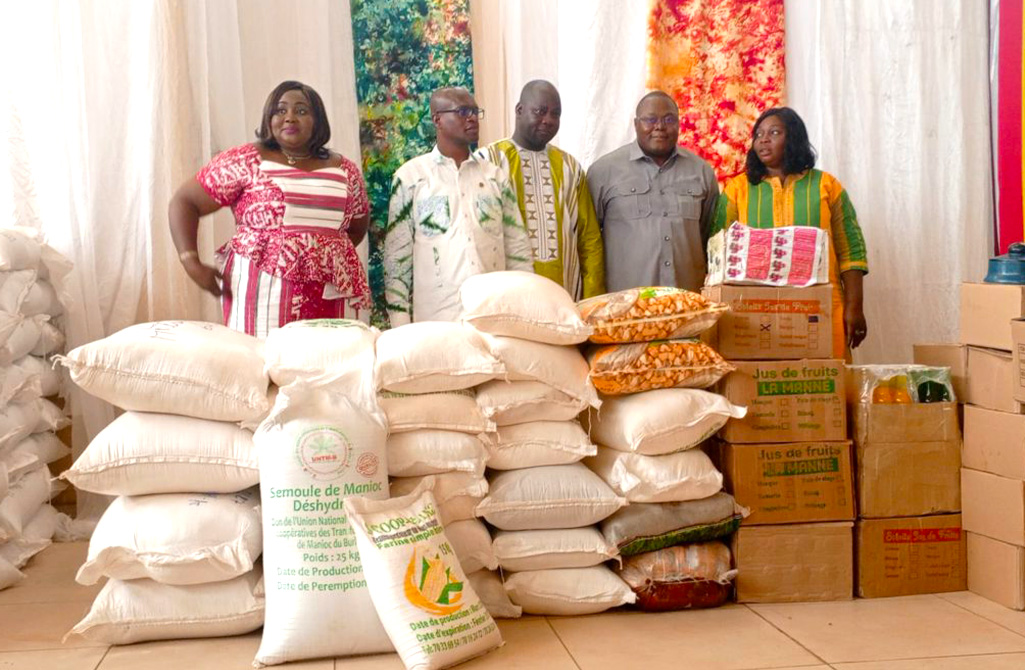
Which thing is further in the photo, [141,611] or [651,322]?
[651,322]

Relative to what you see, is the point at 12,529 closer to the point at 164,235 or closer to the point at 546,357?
the point at 164,235

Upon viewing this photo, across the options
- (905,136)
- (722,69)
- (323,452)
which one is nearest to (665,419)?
(323,452)

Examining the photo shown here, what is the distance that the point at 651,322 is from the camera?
288 centimetres

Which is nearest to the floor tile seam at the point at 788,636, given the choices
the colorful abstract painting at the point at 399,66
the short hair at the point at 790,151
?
the short hair at the point at 790,151

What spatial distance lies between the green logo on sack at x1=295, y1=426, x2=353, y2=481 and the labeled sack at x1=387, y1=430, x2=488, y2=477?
A: 0.20 meters

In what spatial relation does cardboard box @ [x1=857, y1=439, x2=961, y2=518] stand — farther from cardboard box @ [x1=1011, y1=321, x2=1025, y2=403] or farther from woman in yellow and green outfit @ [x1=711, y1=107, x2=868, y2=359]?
woman in yellow and green outfit @ [x1=711, y1=107, x2=868, y2=359]

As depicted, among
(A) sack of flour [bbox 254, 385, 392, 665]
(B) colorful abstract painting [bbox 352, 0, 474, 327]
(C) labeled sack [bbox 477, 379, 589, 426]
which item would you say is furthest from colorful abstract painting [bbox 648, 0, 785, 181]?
(A) sack of flour [bbox 254, 385, 392, 665]

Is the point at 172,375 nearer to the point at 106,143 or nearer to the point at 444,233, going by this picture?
the point at 444,233

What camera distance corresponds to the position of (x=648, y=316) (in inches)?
113

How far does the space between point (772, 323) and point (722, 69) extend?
59.5 inches

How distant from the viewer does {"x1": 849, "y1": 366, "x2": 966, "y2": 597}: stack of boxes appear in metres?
3.01

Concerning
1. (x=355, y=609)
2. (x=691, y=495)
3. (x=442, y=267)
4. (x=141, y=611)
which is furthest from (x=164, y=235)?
(x=691, y=495)

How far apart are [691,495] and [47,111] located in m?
2.56

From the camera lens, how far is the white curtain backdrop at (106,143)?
12.1ft
